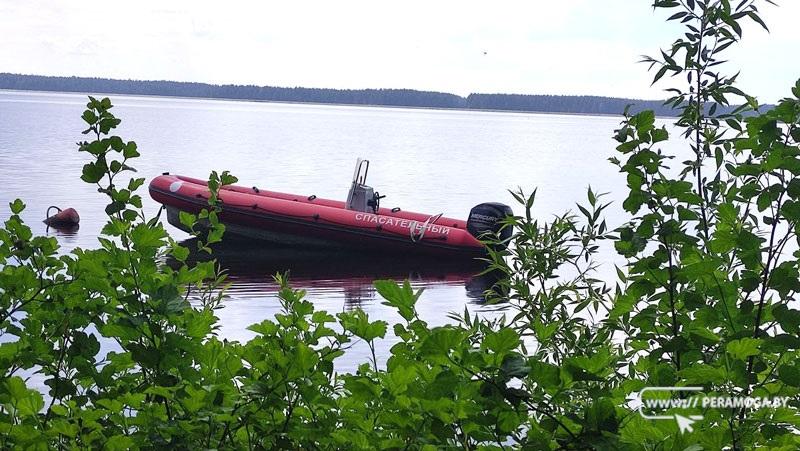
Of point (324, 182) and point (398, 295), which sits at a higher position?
point (398, 295)

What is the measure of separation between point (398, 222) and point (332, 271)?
199cm

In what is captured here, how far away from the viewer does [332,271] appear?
19484 mm

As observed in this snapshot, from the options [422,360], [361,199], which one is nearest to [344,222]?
[361,199]

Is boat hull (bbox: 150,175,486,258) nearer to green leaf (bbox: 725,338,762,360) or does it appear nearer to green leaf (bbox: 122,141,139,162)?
green leaf (bbox: 122,141,139,162)

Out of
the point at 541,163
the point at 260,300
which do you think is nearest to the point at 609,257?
the point at 260,300

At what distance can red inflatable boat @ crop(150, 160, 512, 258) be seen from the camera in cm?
2009

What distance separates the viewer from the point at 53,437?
2225 millimetres

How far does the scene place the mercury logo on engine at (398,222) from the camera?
20.4 m

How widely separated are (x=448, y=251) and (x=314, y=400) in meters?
17.9

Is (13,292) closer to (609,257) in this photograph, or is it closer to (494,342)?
(494,342)

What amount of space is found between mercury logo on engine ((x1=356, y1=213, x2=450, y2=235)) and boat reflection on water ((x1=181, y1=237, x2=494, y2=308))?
69 cm

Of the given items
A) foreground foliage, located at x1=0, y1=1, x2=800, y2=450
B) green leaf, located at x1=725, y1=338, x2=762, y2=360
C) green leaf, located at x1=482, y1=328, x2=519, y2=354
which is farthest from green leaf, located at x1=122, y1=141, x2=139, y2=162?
green leaf, located at x1=725, y1=338, x2=762, y2=360

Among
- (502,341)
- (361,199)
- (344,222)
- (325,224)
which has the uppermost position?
(502,341)

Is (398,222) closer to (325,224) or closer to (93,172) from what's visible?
(325,224)
